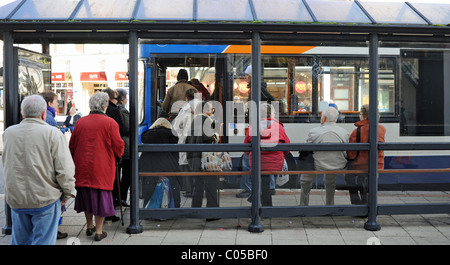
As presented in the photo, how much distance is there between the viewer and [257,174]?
19.3 feet

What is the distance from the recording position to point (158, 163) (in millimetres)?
5957

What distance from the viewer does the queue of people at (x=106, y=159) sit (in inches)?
157

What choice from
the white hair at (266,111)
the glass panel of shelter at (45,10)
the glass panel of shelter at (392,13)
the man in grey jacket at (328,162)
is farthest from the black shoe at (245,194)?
the glass panel of shelter at (45,10)

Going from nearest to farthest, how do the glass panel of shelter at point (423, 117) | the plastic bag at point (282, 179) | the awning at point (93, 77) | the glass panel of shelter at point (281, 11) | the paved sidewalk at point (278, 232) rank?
the paved sidewalk at point (278, 232)
the glass panel of shelter at point (281, 11)
the plastic bag at point (282, 179)
the glass panel of shelter at point (423, 117)
the awning at point (93, 77)

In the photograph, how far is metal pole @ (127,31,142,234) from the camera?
18.8ft

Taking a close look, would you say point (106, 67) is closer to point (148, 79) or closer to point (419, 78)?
point (148, 79)

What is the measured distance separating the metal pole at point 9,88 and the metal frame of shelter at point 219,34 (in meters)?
0.01

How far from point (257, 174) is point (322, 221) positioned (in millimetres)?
1260

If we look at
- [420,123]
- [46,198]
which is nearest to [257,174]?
[46,198]

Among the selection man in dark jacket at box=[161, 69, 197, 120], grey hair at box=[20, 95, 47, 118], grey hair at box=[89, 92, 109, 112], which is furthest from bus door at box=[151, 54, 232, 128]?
grey hair at box=[20, 95, 47, 118]

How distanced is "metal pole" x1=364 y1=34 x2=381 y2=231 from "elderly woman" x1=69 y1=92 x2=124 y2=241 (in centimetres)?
315

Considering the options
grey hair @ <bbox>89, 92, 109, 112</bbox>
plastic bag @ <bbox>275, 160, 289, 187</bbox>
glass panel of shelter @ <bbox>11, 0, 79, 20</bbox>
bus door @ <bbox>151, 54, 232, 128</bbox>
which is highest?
glass panel of shelter @ <bbox>11, 0, 79, 20</bbox>

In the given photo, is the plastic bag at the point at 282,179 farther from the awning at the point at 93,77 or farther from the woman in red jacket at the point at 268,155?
the awning at the point at 93,77

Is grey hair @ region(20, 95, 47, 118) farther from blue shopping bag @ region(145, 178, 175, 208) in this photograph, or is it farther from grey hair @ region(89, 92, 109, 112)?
blue shopping bag @ region(145, 178, 175, 208)
